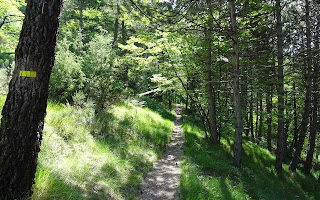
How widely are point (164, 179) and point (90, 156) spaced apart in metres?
2.17

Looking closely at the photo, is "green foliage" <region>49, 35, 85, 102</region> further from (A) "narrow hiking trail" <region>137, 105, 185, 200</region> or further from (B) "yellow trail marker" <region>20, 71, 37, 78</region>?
(B) "yellow trail marker" <region>20, 71, 37, 78</region>

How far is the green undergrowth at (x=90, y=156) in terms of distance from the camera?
3.23m

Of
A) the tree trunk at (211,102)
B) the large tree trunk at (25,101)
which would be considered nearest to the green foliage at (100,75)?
the tree trunk at (211,102)

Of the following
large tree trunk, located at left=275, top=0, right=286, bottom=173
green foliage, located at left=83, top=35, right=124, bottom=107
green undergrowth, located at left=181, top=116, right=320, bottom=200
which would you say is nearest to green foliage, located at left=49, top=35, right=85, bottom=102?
green foliage, located at left=83, top=35, right=124, bottom=107

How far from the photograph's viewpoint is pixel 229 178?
20.0 feet

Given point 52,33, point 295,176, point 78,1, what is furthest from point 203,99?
point 78,1

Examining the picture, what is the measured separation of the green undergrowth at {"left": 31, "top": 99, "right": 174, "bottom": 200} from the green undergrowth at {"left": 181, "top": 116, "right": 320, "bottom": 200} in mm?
1388

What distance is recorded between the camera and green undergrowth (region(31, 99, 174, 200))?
10.6 feet

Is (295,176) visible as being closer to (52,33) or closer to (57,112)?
(57,112)

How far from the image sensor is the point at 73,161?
13.1 ft

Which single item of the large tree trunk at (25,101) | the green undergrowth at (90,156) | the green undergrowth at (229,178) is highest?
the large tree trunk at (25,101)

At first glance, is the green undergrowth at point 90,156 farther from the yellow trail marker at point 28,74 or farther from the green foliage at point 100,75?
the yellow trail marker at point 28,74

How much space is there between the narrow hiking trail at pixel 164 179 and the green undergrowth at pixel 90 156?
0.23 meters

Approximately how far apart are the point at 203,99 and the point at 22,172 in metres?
8.35
